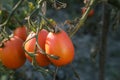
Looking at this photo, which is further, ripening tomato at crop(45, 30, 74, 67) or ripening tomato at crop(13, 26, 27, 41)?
ripening tomato at crop(13, 26, 27, 41)

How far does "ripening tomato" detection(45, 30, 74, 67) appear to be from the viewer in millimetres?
1034

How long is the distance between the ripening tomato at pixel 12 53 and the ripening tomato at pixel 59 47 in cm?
16

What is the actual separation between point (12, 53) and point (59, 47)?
7.6 inches

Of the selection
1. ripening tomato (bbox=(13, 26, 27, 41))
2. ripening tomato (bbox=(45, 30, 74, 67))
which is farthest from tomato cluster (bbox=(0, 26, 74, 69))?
ripening tomato (bbox=(13, 26, 27, 41))

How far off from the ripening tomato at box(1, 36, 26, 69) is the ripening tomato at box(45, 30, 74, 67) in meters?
0.16

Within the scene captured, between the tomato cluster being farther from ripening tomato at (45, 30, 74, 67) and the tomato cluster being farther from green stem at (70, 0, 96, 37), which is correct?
green stem at (70, 0, 96, 37)

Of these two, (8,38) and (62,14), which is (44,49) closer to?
(8,38)

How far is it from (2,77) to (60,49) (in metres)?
0.94

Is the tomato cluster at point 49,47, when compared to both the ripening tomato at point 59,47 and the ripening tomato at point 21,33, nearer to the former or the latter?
the ripening tomato at point 59,47

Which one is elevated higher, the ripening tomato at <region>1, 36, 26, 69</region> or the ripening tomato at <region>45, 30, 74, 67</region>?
the ripening tomato at <region>45, 30, 74, 67</region>

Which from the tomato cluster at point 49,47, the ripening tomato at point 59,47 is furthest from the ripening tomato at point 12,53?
the ripening tomato at point 59,47

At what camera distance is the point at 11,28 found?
1.45 meters

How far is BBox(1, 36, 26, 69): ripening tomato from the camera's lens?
1180mm

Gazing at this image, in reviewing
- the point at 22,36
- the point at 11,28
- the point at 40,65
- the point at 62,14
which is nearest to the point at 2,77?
the point at 11,28
